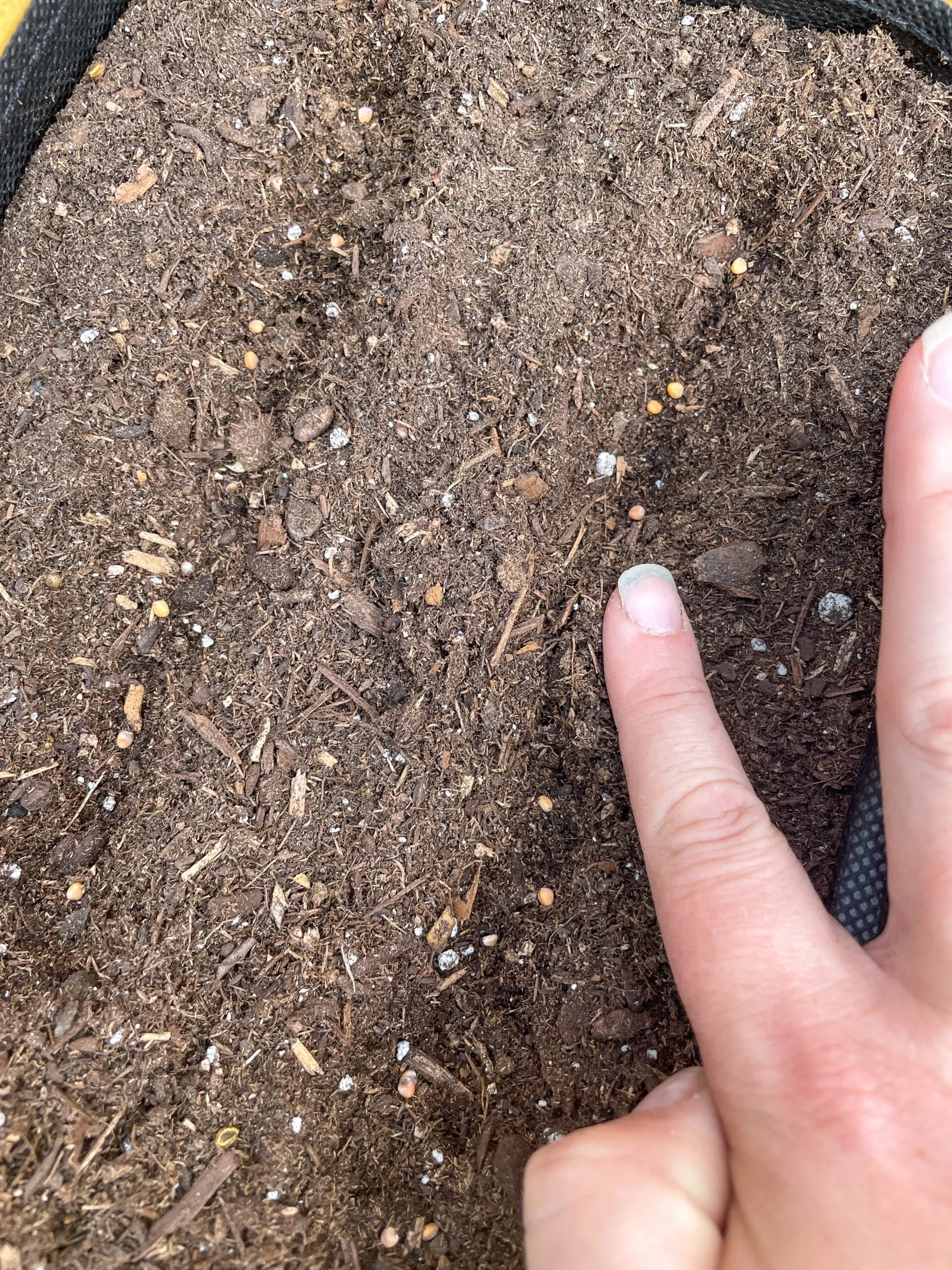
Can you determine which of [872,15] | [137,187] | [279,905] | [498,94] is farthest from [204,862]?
[872,15]

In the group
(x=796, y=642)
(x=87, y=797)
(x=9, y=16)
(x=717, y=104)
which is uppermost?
(x=717, y=104)

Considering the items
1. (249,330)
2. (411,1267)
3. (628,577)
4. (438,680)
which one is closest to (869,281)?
(628,577)

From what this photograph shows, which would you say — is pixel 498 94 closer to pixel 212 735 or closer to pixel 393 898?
pixel 212 735

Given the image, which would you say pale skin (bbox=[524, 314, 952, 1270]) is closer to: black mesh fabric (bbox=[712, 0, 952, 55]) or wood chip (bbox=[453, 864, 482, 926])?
wood chip (bbox=[453, 864, 482, 926])

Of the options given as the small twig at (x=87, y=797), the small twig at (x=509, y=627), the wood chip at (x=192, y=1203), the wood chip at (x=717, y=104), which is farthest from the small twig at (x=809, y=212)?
the wood chip at (x=192, y=1203)

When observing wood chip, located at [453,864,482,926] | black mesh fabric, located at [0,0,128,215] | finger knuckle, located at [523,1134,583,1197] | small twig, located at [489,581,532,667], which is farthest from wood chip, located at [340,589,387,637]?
black mesh fabric, located at [0,0,128,215]

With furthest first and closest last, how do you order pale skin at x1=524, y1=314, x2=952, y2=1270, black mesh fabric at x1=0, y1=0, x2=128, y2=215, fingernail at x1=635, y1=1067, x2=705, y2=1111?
1. black mesh fabric at x1=0, y1=0, x2=128, y2=215
2. fingernail at x1=635, y1=1067, x2=705, y2=1111
3. pale skin at x1=524, y1=314, x2=952, y2=1270
